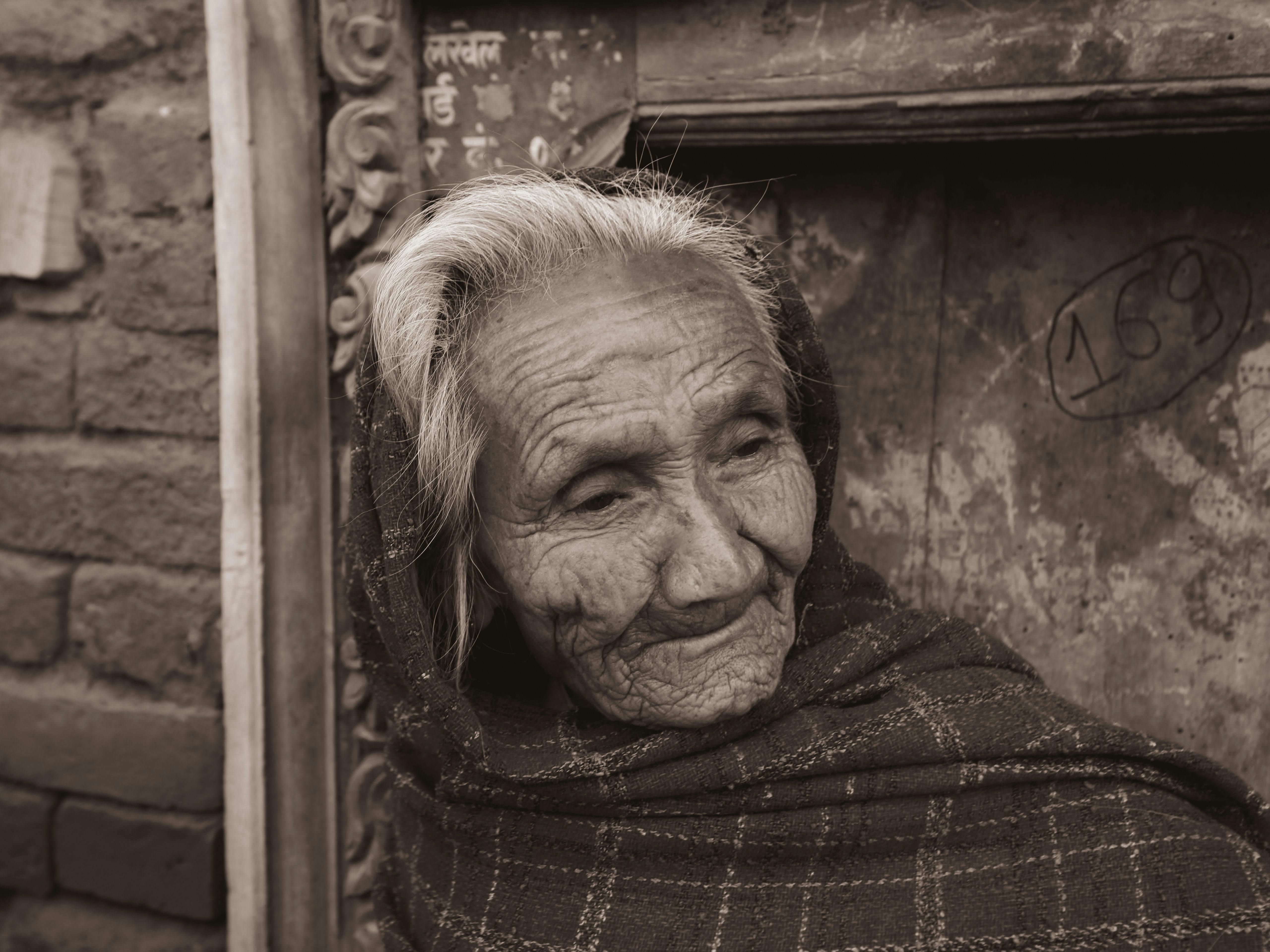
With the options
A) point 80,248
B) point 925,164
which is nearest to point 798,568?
point 925,164

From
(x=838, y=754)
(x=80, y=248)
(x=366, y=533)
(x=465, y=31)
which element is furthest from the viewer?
(x=80, y=248)

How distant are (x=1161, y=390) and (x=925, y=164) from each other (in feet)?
2.13

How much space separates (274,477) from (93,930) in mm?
1130

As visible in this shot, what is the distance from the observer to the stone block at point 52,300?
194cm

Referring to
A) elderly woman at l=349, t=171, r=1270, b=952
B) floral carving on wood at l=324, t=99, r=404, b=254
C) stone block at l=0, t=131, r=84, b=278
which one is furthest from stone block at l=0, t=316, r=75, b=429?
elderly woman at l=349, t=171, r=1270, b=952

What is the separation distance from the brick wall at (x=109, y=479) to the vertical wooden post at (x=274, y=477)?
62 mm

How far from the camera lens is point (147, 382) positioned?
1.91 metres

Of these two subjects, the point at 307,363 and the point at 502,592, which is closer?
the point at 502,592

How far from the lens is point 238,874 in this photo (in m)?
2.01

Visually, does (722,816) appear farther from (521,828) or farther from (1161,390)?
(1161,390)

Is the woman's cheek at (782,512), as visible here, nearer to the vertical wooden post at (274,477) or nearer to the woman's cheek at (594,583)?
the woman's cheek at (594,583)

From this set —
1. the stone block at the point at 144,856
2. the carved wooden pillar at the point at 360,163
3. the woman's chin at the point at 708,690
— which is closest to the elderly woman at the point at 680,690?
the woman's chin at the point at 708,690

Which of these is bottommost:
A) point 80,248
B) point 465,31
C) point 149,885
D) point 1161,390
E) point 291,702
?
point 149,885

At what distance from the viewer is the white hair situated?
134 centimetres
